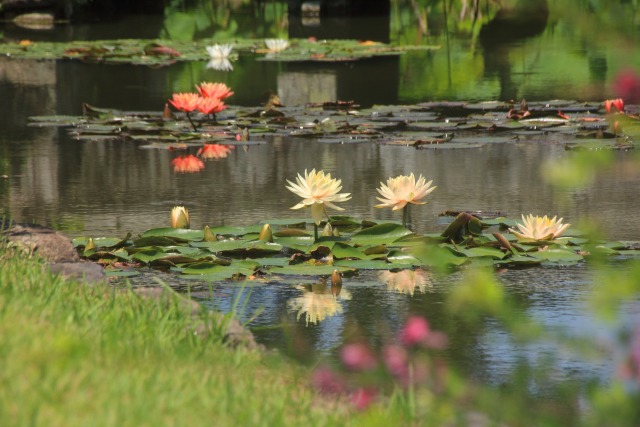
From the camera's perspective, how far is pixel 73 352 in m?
3.05

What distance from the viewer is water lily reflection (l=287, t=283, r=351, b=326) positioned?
469 cm

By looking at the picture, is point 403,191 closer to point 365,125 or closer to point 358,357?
point 358,357

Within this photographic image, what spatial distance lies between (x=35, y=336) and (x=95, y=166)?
5.35 m

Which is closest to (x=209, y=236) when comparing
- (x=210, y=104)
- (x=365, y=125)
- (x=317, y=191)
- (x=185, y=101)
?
(x=317, y=191)

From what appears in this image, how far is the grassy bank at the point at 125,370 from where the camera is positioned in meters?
2.73

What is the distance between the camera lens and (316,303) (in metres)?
4.87

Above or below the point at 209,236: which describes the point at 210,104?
above

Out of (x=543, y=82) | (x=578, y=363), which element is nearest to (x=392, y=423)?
(x=578, y=363)

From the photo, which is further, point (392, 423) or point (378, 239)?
point (378, 239)

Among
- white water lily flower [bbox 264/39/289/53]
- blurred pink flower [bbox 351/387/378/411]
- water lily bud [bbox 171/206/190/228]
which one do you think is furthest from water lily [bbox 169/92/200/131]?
white water lily flower [bbox 264/39/289/53]

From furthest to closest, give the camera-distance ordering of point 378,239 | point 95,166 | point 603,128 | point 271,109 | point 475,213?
point 271,109, point 603,128, point 95,166, point 475,213, point 378,239

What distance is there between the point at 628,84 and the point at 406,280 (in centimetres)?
282

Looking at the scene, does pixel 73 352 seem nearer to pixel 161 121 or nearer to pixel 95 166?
pixel 95 166

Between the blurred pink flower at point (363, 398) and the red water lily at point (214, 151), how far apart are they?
17.5 ft
